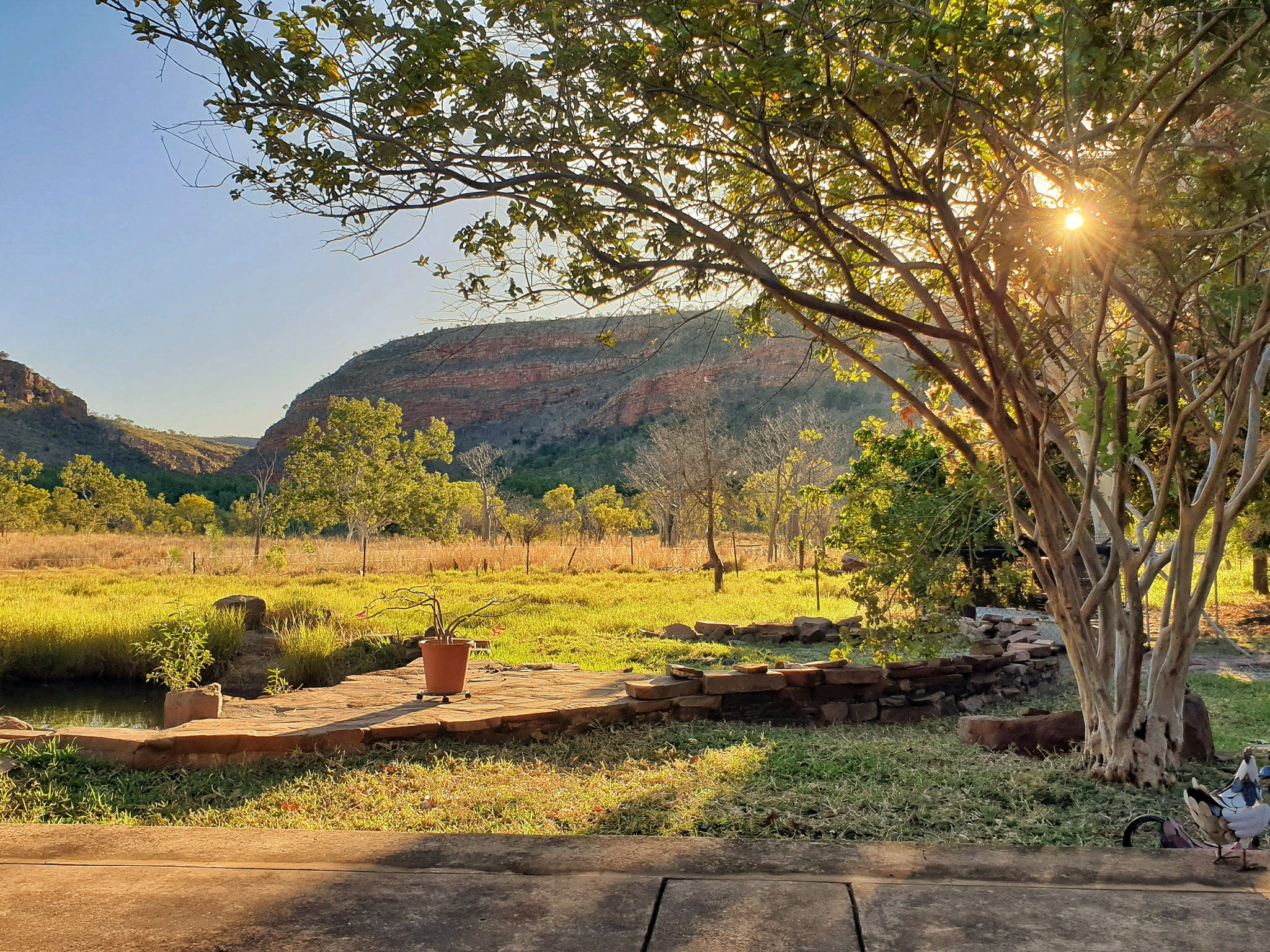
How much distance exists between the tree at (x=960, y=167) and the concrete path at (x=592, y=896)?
5.71 ft

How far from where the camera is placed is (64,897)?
2316mm

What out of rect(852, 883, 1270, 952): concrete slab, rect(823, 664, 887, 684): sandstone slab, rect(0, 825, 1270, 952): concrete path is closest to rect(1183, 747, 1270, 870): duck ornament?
rect(0, 825, 1270, 952): concrete path

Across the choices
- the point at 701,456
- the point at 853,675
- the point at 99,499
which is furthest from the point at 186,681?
the point at 99,499

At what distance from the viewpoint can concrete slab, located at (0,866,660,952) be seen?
2.04m

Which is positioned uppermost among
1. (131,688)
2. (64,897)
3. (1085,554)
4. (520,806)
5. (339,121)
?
(339,121)

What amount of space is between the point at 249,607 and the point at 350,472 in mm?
14378

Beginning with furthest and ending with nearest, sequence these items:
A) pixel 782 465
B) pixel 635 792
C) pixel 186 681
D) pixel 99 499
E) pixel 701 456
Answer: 1. pixel 99 499
2. pixel 782 465
3. pixel 701 456
4. pixel 186 681
5. pixel 635 792

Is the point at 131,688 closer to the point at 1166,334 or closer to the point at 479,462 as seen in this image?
the point at 1166,334

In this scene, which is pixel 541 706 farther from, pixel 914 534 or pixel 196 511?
pixel 196 511

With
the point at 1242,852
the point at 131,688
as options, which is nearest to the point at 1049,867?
the point at 1242,852

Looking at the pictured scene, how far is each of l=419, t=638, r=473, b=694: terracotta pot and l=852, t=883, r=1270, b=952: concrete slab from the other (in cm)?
405

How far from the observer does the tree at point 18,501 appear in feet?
104

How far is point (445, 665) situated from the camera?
5.92 m

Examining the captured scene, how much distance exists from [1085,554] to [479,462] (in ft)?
126
